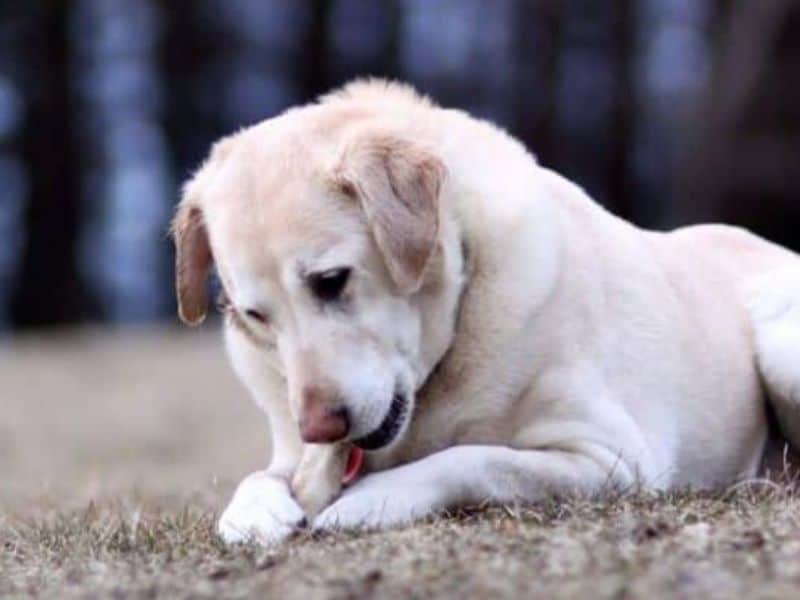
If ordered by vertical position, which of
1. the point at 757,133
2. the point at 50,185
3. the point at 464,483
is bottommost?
the point at 50,185

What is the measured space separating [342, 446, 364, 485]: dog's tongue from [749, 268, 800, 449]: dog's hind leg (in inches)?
59.5

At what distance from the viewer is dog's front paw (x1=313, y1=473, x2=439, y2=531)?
510 centimetres

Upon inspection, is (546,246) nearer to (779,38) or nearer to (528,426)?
(528,426)

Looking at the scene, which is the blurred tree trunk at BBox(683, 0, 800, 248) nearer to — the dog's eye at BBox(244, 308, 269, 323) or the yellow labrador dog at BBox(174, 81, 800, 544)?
the yellow labrador dog at BBox(174, 81, 800, 544)

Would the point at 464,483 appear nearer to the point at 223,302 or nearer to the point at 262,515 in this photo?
the point at 262,515

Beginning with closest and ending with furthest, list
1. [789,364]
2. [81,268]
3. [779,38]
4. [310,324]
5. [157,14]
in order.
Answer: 1. [310,324]
2. [789,364]
3. [779,38]
4. [81,268]
5. [157,14]

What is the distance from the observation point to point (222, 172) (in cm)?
550

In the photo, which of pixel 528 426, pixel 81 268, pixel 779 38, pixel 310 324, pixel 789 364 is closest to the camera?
pixel 310 324

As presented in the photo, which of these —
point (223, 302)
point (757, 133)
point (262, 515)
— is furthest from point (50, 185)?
point (262, 515)

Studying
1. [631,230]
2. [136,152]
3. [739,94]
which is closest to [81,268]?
[136,152]

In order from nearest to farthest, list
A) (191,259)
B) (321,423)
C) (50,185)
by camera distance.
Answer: (321,423) < (191,259) < (50,185)

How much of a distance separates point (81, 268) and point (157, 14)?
4.11m

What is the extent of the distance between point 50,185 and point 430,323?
22.1m

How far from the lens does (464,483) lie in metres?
5.21
